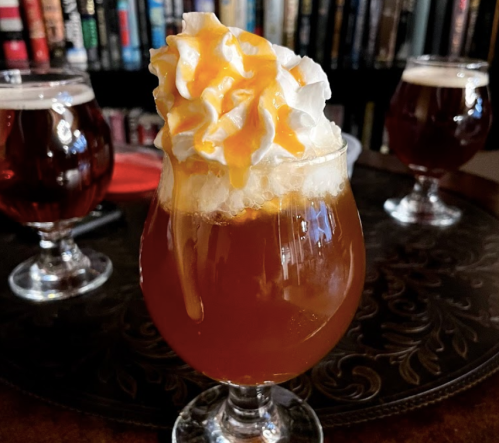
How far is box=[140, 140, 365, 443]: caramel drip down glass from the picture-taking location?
48cm

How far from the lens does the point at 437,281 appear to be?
2.84 ft

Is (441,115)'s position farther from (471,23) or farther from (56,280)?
(471,23)

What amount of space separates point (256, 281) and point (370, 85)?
1.75m

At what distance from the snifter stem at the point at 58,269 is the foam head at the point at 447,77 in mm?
726

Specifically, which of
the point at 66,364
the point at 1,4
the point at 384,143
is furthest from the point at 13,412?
the point at 384,143

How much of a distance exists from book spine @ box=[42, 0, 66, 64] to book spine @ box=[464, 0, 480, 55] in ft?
4.98

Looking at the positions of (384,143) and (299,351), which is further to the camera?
(384,143)

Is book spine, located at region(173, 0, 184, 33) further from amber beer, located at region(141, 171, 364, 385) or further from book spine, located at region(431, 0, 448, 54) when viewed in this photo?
amber beer, located at region(141, 171, 364, 385)

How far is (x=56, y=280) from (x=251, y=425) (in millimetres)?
436

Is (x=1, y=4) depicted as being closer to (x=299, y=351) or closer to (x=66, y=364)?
(x=66, y=364)

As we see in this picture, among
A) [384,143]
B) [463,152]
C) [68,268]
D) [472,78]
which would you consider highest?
[472,78]

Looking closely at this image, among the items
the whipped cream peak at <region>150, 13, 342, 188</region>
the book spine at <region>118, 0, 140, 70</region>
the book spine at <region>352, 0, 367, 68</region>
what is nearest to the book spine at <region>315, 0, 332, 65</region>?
the book spine at <region>352, 0, 367, 68</region>

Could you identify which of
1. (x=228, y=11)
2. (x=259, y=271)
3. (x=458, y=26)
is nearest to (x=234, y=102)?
(x=259, y=271)

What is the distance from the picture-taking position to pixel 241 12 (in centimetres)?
198
